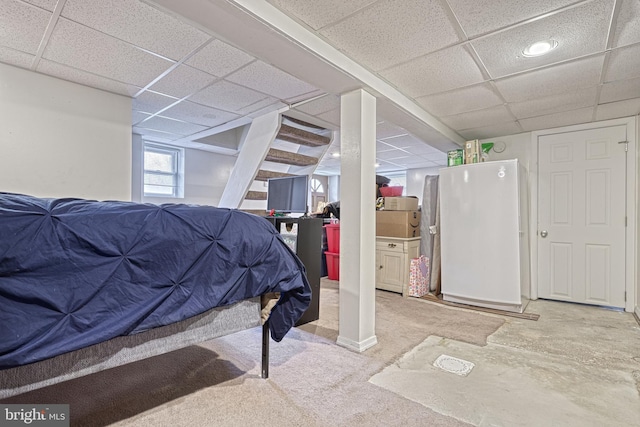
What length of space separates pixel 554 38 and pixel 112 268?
2.73 metres

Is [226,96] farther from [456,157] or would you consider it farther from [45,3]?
[456,157]

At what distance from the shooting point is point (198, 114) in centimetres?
389

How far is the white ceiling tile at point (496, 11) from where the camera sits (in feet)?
5.73

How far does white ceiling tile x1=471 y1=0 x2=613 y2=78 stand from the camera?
5.99 feet

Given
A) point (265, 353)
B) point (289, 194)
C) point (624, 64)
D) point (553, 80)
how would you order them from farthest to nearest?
point (289, 194)
point (553, 80)
point (624, 64)
point (265, 353)

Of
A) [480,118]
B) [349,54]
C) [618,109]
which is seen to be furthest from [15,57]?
[618,109]

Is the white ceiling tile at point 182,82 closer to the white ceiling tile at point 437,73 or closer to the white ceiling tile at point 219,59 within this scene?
the white ceiling tile at point 219,59

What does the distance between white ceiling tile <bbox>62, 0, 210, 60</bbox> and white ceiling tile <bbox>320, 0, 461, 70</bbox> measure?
945 millimetres

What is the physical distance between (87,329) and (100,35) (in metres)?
2.00

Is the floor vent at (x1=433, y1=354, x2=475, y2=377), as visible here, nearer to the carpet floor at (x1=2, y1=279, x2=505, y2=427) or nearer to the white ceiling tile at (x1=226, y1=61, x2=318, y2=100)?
the carpet floor at (x1=2, y1=279, x2=505, y2=427)

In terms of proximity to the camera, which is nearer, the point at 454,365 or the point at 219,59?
the point at 454,365

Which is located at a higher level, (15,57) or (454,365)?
(15,57)

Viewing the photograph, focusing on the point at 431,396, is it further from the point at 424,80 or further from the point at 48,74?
the point at 48,74

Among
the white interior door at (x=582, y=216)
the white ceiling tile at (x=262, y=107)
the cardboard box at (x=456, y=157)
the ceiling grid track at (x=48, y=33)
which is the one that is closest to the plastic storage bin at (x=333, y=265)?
the cardboard box at (x=456, y=157)
